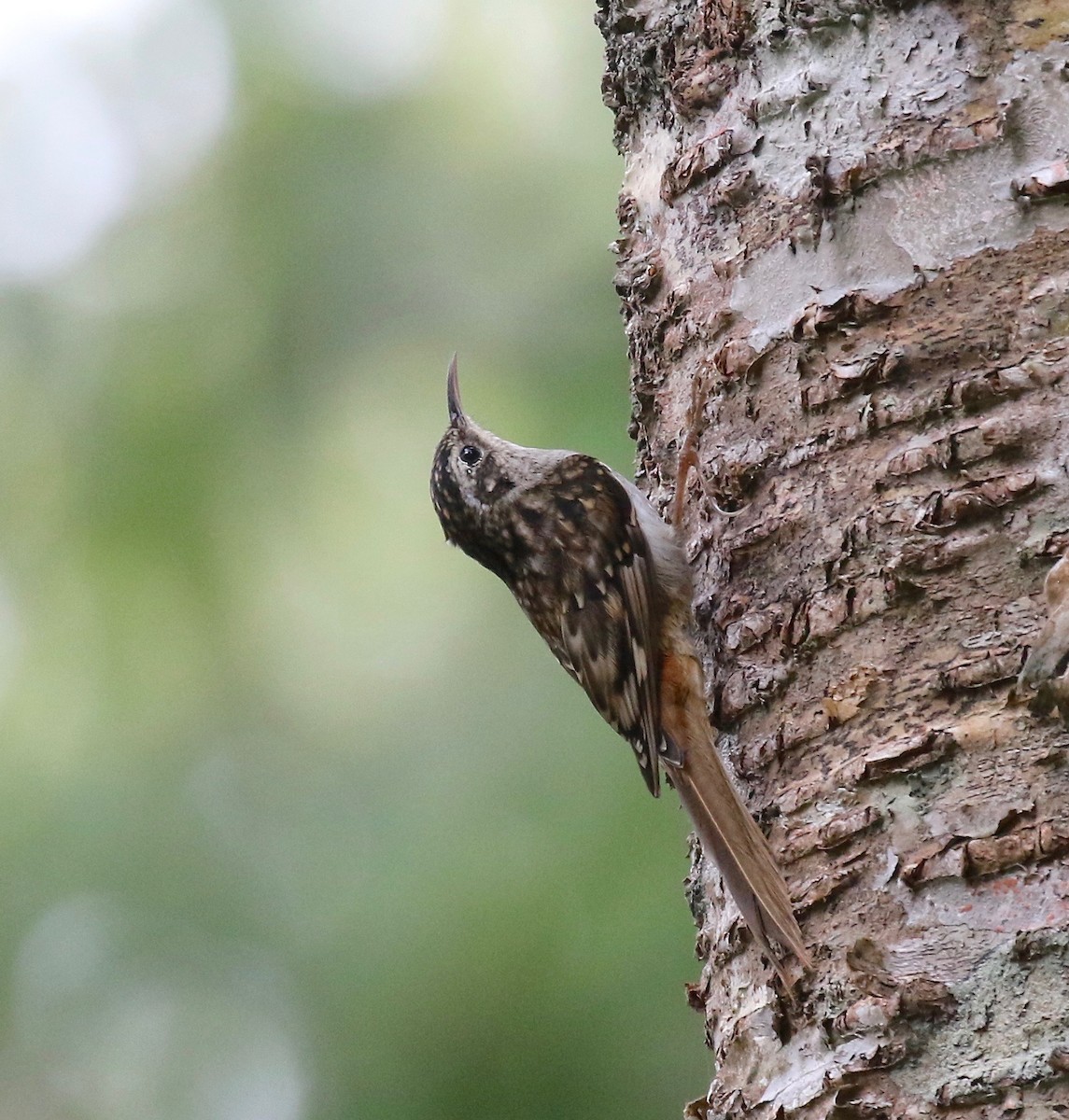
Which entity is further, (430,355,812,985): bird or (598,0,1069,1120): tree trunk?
(430,355,812,985): bird

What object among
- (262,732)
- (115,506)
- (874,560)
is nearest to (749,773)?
(874,560)

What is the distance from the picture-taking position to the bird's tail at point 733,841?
179 cm

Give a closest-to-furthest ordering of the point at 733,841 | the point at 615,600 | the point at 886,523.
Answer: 1. the point at 886,523
2. the point at 733,841
3. the point at 615,600

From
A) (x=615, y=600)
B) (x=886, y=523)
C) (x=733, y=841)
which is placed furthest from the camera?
(x=615, y=600)

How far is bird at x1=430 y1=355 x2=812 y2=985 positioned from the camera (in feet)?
6.26

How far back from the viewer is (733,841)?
190 centimetres

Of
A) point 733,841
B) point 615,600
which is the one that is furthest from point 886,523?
point 615,600

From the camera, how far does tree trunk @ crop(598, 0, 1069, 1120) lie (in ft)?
5.16

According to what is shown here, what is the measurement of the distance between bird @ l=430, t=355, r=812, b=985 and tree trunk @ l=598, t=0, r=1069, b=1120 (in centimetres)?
6

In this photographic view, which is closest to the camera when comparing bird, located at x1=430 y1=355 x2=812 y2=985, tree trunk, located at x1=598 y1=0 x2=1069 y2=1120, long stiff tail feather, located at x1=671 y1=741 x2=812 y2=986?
tree trunk, located at x1=598 y1=0 x2=1069 y2=1120

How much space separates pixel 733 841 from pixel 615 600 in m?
0.95

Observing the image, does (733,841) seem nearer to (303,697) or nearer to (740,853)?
(740,853)

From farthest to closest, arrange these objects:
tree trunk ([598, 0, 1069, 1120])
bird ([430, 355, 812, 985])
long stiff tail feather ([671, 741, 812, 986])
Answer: bird ([430, 355, 812, 985])
long stiff tail feather ([671, 741, 812, 986])
tree trunk ([598, 0, 1069, 1120])

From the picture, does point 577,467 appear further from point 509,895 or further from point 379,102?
point 379,102
